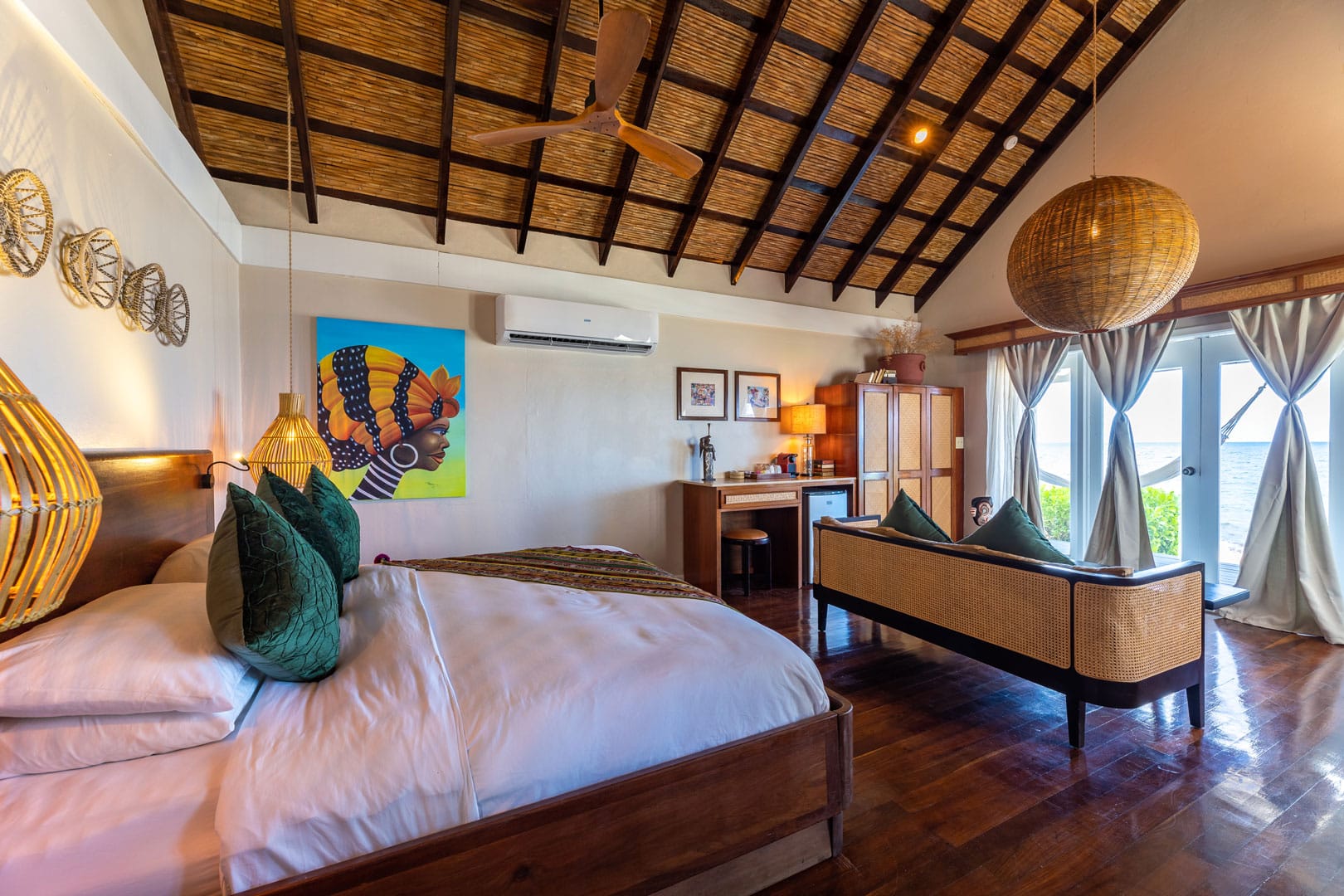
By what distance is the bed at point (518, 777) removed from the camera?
99 cm

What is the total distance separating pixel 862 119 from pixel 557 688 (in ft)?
14.3

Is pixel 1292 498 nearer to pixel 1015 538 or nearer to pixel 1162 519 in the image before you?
pixel 1162 519

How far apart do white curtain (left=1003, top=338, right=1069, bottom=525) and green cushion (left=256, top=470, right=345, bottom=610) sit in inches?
208

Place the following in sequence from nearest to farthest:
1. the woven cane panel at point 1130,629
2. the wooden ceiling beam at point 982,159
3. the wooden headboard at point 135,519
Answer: the wooden headboard at point 135,519, the woven cane panel at point 1130,629, the wooden ceiling beam at point 982,159

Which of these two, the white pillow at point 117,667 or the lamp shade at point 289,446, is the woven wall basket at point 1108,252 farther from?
the lamp shade at point 289,446

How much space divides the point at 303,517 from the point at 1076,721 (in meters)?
3.03

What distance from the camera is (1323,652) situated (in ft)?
10.1

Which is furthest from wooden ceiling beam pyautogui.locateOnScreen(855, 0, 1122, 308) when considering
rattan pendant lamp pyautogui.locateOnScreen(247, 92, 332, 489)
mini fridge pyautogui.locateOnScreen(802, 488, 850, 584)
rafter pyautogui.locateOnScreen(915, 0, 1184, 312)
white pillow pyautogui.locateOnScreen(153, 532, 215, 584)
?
white pillow pyautogui.locateOnScreen(153, 532, 215, 584)

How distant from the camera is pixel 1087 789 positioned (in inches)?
75.8

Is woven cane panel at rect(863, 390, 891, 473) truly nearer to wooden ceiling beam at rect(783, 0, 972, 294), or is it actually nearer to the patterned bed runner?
wooden ceiling beam at rect(783, 0, 972, 294)

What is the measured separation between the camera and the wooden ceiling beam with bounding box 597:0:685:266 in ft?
10.0

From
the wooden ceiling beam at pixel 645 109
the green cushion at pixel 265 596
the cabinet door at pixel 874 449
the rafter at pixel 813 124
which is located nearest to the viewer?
the green cushion at pixel 265 596

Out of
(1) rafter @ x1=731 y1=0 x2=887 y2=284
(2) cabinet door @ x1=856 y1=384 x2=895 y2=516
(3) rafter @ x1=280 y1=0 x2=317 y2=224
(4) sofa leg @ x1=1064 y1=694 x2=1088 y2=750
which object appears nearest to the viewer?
(4) sofa leg @ x1=1064 y1=694 x2=1088 y2=750

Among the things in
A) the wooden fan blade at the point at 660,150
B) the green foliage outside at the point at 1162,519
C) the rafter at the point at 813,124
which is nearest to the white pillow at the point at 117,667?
the wooden fan blade at the point at 660,150
